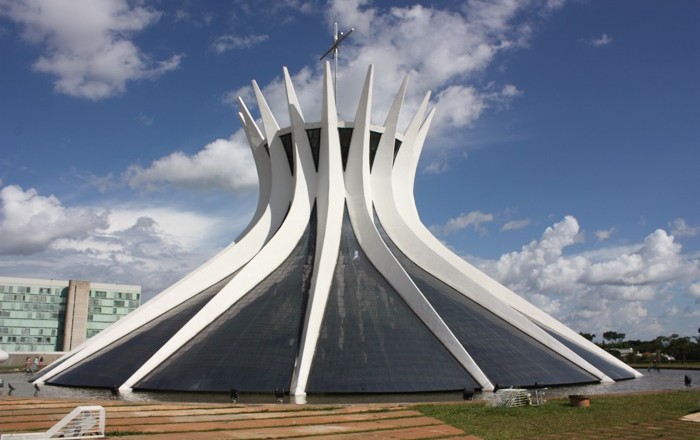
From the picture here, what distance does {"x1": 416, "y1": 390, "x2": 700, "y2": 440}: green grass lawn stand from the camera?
1122 centimetres

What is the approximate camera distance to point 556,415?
42.4 feet

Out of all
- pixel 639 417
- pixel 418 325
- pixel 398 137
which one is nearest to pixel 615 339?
pixel 398 137

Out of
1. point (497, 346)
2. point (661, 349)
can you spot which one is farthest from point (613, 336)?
point (497, 346)

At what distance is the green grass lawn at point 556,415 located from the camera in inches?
442

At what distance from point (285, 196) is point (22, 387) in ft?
49.0

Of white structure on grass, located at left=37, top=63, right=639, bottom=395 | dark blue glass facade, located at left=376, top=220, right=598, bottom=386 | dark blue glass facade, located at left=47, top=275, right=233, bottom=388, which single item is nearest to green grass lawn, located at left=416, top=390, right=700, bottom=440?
dark blue glass facade, located at left=376, top=220, right=598, bottom=386

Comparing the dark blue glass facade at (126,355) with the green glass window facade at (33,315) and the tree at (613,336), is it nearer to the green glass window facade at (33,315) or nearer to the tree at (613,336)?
the green glass window facade at (33,315)

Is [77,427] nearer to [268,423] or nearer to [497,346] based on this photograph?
[268,423]

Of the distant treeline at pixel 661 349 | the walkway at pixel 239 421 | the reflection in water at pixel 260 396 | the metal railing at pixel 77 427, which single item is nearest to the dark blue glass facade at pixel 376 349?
the reflection in water at pixel 260 396

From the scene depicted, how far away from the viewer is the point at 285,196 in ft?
100

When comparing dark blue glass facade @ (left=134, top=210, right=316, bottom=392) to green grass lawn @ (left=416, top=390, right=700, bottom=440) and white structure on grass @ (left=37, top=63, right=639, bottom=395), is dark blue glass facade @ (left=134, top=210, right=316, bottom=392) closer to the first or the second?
white structure on grass @ (left=37, top=63, right=639, bottom=395)

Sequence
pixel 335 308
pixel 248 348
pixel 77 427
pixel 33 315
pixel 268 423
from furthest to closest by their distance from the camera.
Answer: pixel 33 315, pixel 335 308, pixel 248 348, pixel 268 423, pixel 77 427

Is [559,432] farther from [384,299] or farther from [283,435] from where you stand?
[384,299]

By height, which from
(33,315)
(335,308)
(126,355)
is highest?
(33,315)
